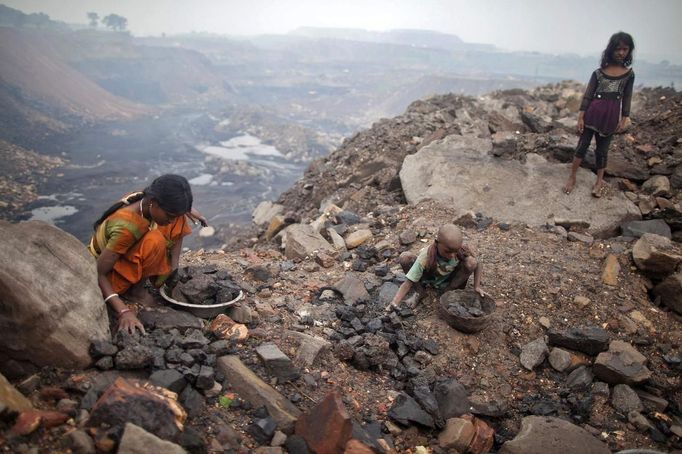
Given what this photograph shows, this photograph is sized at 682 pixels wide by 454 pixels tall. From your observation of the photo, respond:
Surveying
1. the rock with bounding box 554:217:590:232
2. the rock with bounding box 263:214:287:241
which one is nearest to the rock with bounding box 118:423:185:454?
the rock with bounding box 554:217:590:232

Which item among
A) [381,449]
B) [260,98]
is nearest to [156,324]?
[381,449]

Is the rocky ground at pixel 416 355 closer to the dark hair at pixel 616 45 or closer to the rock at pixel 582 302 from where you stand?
the rock at pixel 582 302

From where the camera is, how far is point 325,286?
3.80m

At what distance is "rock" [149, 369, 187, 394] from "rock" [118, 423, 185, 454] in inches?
14.8

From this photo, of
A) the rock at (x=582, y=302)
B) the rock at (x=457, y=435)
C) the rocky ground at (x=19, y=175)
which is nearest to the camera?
the rock at (x=457, y=435)

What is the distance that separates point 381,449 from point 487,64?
87497 millimetres

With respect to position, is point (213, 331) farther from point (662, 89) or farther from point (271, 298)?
point (662, 89)

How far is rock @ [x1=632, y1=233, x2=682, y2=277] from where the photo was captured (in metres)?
3.38

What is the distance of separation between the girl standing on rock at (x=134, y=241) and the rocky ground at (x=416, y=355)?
248 mm

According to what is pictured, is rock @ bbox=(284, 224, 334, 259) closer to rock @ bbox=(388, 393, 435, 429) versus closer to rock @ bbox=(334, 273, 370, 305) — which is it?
rock @ bbox=(334, 273, 370, 305)

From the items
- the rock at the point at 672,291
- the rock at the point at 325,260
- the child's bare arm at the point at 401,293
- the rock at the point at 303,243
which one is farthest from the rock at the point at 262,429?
the rock at the point at 672,291

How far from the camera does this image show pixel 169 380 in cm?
201

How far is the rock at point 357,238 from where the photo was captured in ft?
15.8

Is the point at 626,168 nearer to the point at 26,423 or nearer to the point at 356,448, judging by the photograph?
the point at 356,448
